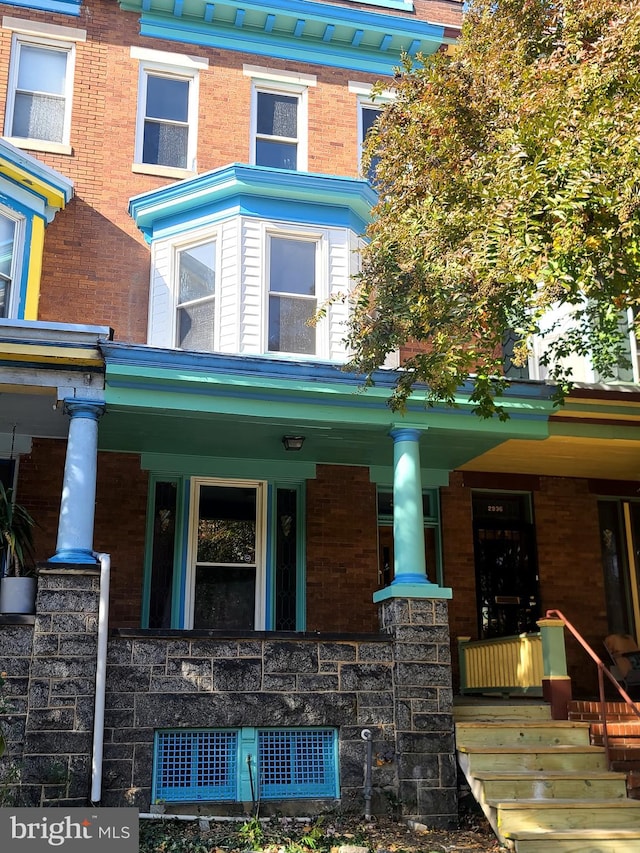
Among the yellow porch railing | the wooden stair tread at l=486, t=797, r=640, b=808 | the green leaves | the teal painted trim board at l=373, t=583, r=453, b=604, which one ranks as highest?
the green leaves

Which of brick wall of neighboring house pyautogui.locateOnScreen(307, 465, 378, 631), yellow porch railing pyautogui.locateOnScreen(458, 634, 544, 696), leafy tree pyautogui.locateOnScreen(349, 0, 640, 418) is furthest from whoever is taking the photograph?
brick wall of neighboring house pyautogui.locateOnScreen(307, 465, 378, 631)

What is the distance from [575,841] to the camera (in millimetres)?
8539

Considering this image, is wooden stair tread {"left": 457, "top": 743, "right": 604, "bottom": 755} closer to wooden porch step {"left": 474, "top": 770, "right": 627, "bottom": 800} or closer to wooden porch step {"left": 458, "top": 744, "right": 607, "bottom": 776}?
wooden porch step {"left": 458, "top": 744, "right": 607, "bottom": 776}

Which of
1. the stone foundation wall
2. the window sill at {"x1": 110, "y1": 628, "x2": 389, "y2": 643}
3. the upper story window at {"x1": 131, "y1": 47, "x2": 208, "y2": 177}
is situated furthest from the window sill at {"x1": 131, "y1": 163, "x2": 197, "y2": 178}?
the window sill at {"x1": 110, "y1": 628, "x2": 389, "y2": 643}

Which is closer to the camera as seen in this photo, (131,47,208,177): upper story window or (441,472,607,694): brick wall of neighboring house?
(441,472,607,694): brick wall of neighboring house

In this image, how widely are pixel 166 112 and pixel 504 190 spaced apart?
830 cm

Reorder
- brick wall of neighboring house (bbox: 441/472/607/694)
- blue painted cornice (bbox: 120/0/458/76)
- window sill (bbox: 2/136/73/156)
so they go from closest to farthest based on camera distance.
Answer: brick wall of neighboring house (bbox: 441/472/607/694) < window sill (bbox: 2/136/73/156) < blue painted cornice (bbox: 120/0/458/76)

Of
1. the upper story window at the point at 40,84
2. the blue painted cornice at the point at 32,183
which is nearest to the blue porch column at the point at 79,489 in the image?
the blue painted cornice at the point at 32,183

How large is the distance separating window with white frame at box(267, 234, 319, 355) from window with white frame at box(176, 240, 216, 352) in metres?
0.79

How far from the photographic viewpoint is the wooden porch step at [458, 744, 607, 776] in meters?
9.84

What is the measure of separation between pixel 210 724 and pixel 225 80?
392 inches

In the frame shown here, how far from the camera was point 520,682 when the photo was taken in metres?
11.6

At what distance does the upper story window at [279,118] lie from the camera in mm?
15062

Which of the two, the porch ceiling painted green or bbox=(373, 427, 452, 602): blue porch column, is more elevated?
the porch ceiling painted green
